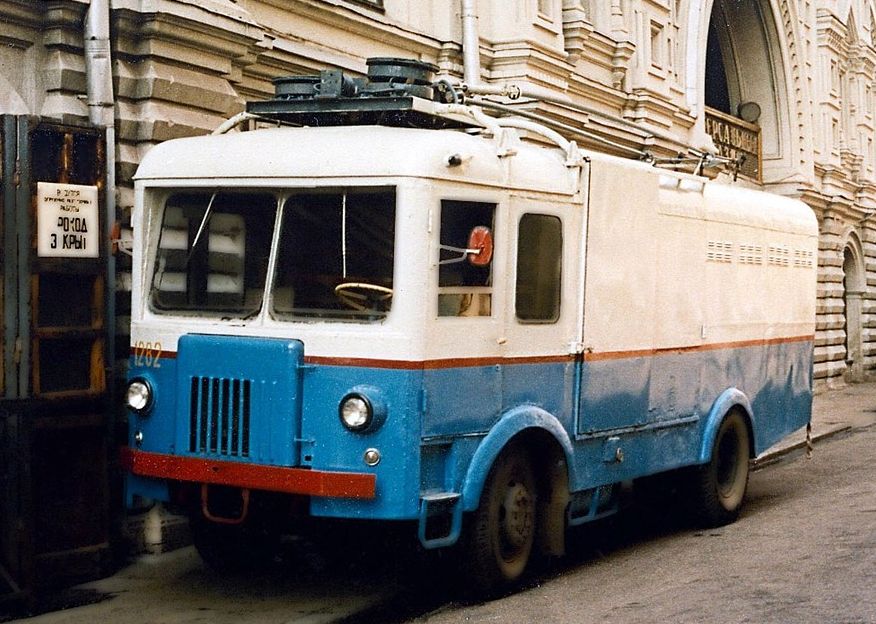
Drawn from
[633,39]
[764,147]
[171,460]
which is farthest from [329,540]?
[764,147]

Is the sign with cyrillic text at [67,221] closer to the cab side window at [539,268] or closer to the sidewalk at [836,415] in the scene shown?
the cab side window at [539,268]

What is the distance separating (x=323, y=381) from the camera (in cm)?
713

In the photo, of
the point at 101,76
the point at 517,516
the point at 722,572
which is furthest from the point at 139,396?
the point at 722,572

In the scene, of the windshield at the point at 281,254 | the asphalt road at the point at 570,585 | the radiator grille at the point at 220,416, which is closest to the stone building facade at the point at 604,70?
the windshield at the point at 281,254

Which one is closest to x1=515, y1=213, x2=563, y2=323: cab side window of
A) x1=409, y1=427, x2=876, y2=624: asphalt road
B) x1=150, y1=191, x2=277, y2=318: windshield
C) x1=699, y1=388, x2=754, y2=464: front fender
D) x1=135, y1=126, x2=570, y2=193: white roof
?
x1=135, y1=126, x2=570, y2=193: white roof

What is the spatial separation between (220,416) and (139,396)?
0.61 meters

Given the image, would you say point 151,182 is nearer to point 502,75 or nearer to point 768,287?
point 768,287

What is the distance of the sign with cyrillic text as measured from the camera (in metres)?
7.68

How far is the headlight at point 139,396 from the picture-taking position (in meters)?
7.61

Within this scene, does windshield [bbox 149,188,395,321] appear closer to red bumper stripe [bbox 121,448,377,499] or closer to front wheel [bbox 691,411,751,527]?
red bumper stripe [bbox 121,448,377,499]

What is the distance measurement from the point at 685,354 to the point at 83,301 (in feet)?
13.6

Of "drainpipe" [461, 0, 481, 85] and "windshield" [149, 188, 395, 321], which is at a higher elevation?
"drainpipe" [461, 0, 481, 85]

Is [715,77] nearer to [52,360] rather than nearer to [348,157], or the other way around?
[348,157]

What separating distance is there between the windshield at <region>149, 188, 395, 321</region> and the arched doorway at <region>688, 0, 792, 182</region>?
55.1 feet
